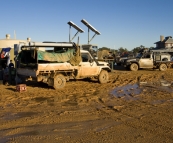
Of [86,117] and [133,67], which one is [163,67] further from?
[86,117]

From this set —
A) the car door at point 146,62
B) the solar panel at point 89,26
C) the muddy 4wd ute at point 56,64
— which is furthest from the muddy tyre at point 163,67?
the muddy 4wd ute at point 56,64

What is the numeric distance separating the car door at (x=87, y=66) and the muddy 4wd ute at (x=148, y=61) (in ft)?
31.2

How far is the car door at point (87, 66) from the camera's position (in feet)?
41.7

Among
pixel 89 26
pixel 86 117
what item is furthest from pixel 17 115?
pixel 89 26

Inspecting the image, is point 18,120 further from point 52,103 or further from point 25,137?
point 52,103

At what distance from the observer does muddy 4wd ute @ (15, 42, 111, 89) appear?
11.3 metres

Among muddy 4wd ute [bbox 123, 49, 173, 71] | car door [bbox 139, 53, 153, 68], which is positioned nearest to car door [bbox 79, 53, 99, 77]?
muddy 4wd ute [bbox 123, 49, 173, 71]

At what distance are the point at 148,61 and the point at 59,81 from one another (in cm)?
1276

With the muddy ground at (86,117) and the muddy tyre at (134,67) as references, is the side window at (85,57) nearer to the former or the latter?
the muddy ground at (86,117)

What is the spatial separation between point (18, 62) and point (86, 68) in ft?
11.3

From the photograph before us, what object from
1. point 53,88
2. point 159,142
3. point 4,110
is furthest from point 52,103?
point 159,142

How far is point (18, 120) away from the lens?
646 centimetres

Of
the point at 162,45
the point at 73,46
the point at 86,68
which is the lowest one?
the point at 86,68

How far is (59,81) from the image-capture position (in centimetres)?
1160
